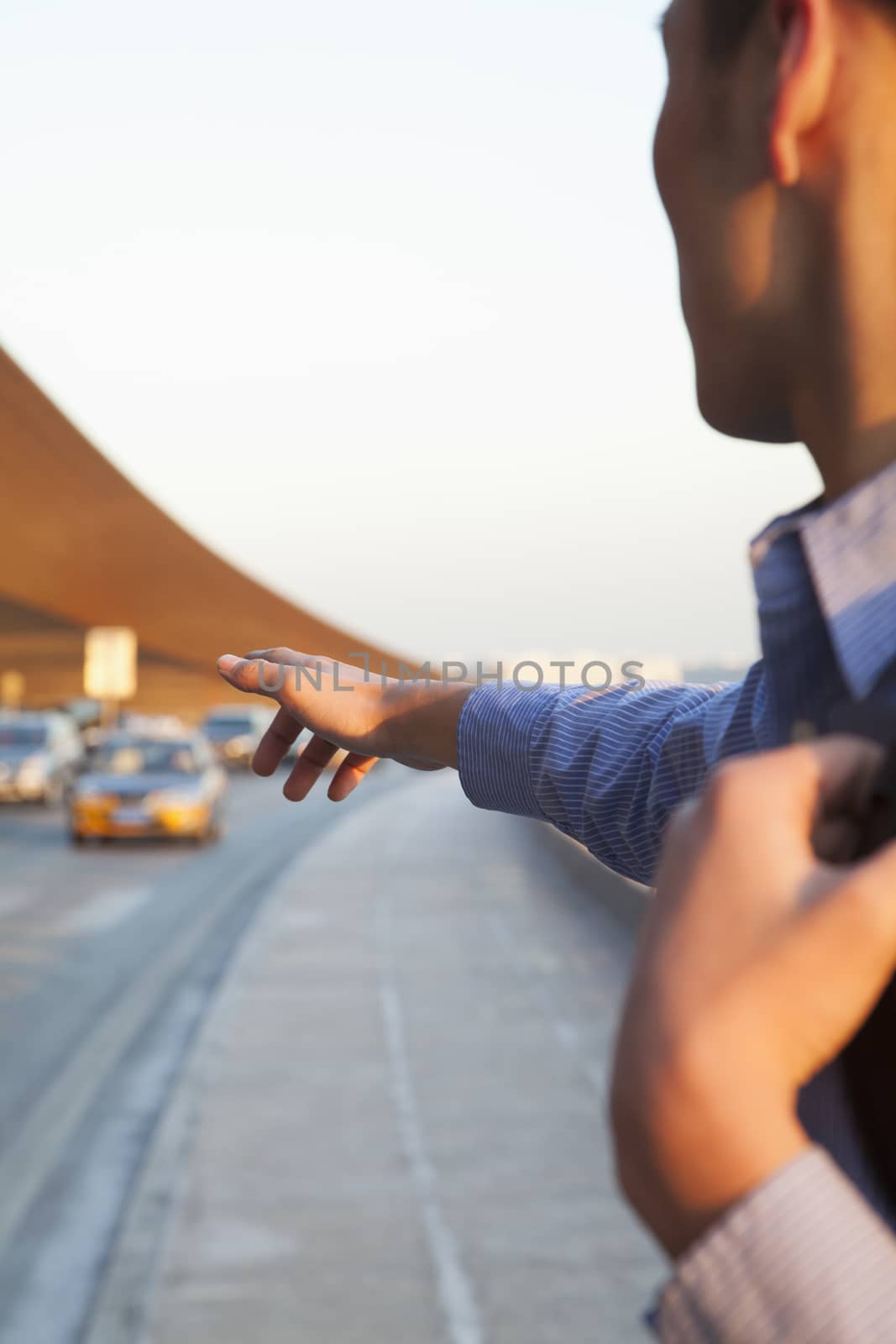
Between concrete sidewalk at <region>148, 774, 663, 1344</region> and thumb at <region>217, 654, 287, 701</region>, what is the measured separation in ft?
10.6

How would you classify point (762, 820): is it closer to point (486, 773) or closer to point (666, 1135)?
point (666, 1135)

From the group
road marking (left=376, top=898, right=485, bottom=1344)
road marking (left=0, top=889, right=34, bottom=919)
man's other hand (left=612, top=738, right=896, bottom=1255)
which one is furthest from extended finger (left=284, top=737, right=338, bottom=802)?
road marking (left=0, top=889, right=34, bottom=919)

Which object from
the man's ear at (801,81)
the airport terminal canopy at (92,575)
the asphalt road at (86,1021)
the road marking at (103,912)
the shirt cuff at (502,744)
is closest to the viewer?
the man's ear at (801,81)

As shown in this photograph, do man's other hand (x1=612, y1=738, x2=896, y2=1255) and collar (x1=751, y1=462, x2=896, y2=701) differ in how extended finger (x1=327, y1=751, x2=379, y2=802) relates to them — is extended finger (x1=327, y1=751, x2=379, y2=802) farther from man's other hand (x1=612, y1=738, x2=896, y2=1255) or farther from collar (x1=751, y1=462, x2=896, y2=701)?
man's other hand (x1=612, y1=738, x2=896, y2=1255)

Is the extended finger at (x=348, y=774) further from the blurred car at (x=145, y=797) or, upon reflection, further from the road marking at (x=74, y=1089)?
the blurred car at (x=145, y=797)

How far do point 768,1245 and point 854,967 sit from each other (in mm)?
116

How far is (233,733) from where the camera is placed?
3975cm

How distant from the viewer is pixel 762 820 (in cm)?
64

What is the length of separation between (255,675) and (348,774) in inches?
6.0

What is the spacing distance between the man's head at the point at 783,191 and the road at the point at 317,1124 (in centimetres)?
391

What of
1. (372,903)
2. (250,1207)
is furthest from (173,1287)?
(372,903)

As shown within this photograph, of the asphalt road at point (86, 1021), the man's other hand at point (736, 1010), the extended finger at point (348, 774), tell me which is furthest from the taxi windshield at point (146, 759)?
the man's other hand at point (736, 1010)

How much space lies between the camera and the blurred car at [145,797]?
63.8 feet

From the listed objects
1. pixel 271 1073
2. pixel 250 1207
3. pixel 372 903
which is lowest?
pixel 372 903
